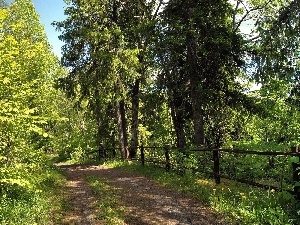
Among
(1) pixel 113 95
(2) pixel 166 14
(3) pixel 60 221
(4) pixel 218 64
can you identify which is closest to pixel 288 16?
(4) pixel 218 64

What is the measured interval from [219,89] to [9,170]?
11.0m

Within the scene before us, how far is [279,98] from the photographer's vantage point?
20.6 m

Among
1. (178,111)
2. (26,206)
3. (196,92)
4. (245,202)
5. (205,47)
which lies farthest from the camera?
(178,111)

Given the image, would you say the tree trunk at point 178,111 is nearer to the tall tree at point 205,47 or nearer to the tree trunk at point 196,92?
the tall tree at point 205,47

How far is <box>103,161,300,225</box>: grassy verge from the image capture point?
6875 millimetres

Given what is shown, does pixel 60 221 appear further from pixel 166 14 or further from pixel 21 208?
pixel 166 14

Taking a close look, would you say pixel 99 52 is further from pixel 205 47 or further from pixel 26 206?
pixel 26 206

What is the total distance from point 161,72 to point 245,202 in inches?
496

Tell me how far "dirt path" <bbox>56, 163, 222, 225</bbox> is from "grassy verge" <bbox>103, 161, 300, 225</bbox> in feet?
1.22

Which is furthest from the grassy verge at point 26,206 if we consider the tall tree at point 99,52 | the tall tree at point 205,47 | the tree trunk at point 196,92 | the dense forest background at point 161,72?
the tall tree at point 99,52

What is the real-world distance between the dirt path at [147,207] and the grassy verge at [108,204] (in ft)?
0.52

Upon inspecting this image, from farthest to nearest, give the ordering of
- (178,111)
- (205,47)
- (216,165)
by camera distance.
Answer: (178,111) → (205,47) → (216,165)

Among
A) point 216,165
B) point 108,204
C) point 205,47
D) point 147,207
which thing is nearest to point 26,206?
point 108,204

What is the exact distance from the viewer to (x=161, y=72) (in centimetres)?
1975
